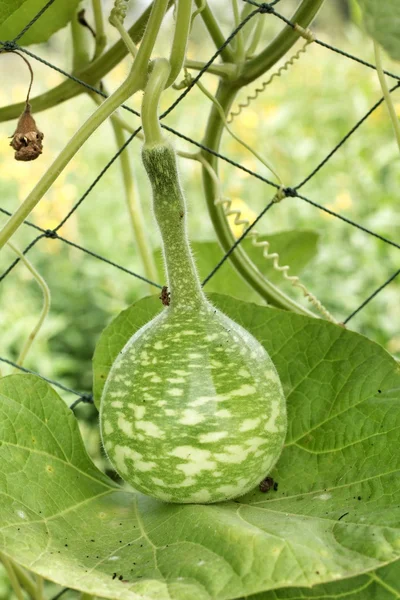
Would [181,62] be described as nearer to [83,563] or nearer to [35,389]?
[35,389]

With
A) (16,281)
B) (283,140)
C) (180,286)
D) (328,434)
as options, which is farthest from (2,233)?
(283,140)

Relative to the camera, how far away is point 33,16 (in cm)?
91

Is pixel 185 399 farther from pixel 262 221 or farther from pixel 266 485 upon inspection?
pixel 262 221

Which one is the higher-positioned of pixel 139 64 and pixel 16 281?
pixel 139 64

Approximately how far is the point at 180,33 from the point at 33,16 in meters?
0.29

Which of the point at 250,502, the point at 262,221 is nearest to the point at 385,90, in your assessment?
the point at 250,502

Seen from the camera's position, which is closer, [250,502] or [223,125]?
[250,502]

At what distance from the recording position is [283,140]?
2.89 metres

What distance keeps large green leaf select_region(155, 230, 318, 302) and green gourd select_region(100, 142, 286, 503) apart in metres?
0.42

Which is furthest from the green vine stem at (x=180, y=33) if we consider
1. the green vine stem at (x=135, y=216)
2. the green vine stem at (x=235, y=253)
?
the green vine stem at (x=135, y=216)

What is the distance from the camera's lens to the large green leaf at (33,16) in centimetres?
85

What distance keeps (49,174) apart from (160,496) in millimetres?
340

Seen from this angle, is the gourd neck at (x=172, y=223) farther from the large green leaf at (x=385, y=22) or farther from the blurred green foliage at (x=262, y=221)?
the blurred green foliage at (x=262, y=221)

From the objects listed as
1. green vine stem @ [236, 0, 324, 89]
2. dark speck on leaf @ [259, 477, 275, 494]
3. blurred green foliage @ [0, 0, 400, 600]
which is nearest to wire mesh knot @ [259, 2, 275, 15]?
green vine stem @ [236, 0, 324, 89]
